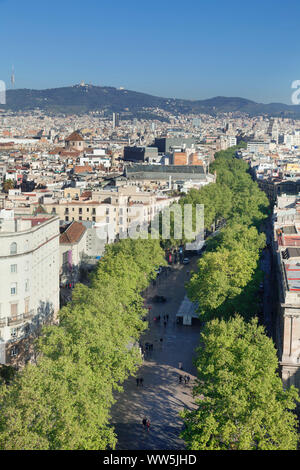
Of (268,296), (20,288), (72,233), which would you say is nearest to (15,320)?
(20,288)

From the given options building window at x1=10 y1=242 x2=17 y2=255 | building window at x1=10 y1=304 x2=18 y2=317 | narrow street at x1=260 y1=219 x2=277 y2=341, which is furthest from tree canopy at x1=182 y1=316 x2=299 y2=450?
building window at x1=10 y1=242 x2=17 y2=255

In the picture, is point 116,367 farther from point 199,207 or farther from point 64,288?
point 199,207

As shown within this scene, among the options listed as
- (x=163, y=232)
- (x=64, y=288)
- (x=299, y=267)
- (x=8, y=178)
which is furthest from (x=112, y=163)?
(x=299, y=267)

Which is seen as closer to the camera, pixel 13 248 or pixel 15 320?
pixel 15 320

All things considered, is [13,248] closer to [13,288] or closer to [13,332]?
[13,288]

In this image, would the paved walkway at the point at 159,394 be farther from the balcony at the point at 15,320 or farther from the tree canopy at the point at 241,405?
the balcony at the point at 15,320

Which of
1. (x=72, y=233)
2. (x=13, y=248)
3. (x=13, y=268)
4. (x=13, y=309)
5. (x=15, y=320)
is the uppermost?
(x=13, y=248)
